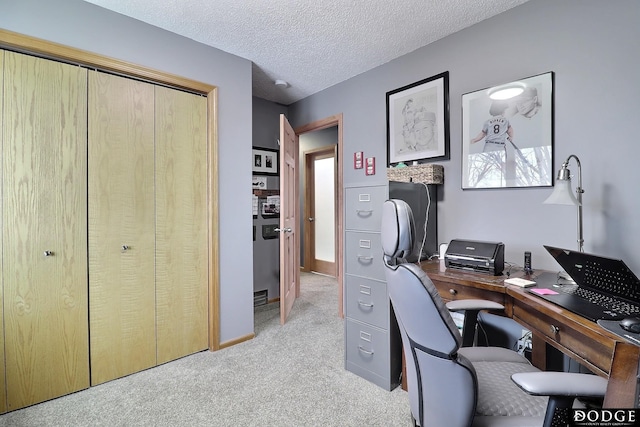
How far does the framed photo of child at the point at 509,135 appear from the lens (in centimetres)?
195

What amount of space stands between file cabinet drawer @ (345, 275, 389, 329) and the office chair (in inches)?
33.0

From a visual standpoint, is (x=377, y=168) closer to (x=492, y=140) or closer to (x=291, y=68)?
(x=492, y=140)

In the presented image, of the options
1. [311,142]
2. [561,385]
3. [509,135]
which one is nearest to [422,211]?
[509,135]

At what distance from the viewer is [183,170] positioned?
244 centimetres

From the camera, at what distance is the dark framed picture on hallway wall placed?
8.02 feet

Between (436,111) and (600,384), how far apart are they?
83.0 inches

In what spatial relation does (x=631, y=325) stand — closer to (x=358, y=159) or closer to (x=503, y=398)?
(x=503, y=398)

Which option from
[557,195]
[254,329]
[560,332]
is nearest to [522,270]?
[557,195]

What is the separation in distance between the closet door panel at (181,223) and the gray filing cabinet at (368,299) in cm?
125

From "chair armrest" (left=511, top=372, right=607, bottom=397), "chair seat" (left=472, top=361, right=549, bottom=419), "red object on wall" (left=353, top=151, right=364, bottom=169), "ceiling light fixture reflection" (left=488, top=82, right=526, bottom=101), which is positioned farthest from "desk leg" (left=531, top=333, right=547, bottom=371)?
"red object on wall" (left=353, top=151, right=364, bottom=169)

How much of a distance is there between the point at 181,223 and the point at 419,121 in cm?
218

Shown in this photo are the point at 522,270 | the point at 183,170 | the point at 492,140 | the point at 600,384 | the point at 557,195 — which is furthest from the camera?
the point at 183,170

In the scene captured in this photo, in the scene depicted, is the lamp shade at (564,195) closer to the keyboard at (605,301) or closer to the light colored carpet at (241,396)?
the keyboard at (605,301)

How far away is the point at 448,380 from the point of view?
3.25 feet
